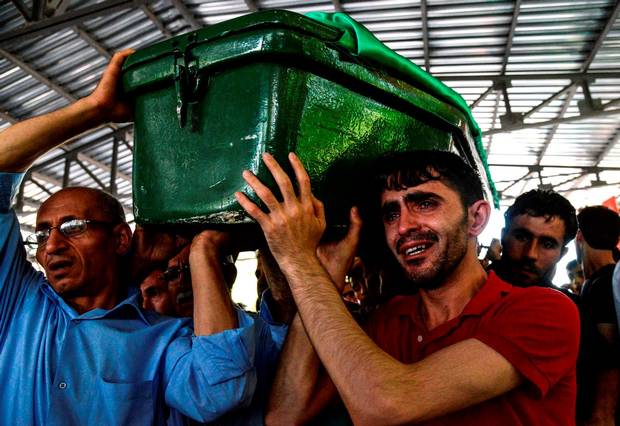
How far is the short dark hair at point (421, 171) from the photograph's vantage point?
139cm

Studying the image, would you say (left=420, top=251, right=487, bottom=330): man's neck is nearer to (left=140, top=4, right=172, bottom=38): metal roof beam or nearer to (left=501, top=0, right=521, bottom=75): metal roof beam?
(left=501, top=0, right=521, bottom=75): metal roof beam

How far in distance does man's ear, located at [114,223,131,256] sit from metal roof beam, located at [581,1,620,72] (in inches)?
209

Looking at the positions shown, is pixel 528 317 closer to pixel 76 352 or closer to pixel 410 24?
pixel 76 352

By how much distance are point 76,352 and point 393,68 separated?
112cm

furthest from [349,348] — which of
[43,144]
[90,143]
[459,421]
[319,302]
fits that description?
[90,143]

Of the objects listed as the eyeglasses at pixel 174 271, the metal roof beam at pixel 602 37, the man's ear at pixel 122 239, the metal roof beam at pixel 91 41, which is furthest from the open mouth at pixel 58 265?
the metal roof beam at pixel 602 37

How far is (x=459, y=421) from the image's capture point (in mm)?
1243

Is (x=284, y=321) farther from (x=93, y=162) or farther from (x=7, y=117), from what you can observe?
(x=93, y=162)

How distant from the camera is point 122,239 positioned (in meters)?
1.66

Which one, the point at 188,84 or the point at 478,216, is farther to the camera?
the point at 478,216

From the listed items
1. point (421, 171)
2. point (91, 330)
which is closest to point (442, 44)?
point (421, 171)

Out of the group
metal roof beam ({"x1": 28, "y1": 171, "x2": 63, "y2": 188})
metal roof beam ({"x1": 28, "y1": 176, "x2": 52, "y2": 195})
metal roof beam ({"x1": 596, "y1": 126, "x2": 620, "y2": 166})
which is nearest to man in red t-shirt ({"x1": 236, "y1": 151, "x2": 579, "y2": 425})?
metal roof beam ({"x1": 596, "y1": 126, "x2": 620, "y2": 166})

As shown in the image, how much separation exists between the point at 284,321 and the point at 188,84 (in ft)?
2.95

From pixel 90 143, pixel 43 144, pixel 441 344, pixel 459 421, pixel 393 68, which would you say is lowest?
pixel 459 421
